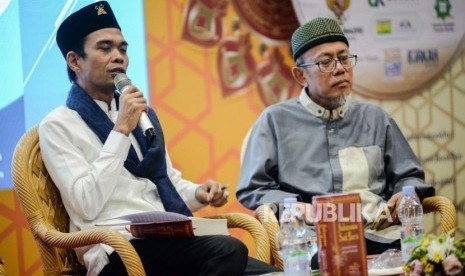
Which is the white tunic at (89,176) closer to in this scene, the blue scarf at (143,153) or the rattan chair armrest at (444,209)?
the blue scarf at (143,153)

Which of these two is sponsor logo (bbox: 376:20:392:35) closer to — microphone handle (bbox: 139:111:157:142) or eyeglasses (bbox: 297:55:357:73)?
eyeglasses (bbox: 297:55:357:73)

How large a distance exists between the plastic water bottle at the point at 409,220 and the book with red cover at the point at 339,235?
0.46 meters

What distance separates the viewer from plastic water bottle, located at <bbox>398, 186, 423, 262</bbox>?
8.57ft

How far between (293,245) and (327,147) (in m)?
1.08

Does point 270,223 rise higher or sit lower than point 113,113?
lower

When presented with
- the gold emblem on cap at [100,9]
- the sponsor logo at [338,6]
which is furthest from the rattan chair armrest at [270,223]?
the sponsor logo at [338,6]

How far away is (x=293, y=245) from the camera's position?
→ 2424 mm

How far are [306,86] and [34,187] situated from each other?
131 cm

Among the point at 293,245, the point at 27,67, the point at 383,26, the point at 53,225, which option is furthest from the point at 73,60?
the point at 383,26

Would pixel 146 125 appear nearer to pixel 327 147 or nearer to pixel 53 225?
pixel 53 225

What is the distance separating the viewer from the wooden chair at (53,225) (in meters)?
2.63

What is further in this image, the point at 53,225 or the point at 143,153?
the point at 143,153

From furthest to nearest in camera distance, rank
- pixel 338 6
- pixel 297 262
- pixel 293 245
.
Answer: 1. pixel 338 6
2. pixel 293 245
3. pixel 297 262

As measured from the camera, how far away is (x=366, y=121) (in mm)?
3504
